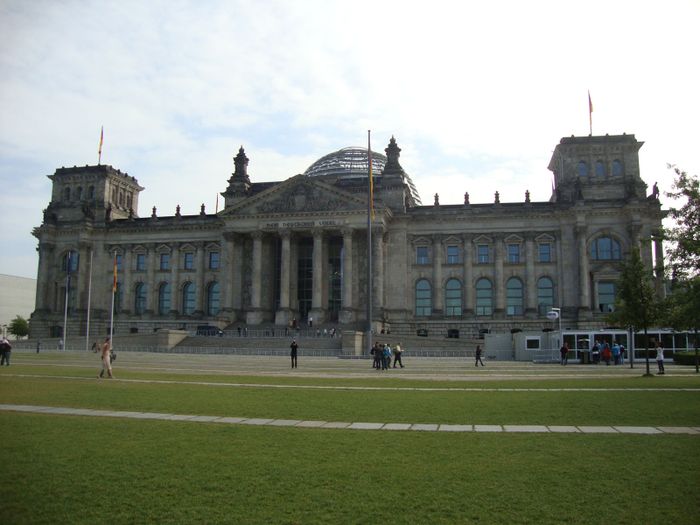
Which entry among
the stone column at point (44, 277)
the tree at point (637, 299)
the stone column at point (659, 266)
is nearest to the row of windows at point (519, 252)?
the stone column at point (659, 266)

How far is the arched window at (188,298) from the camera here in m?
86.6

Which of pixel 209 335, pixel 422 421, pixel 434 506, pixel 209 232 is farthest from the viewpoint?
pixel 209 232

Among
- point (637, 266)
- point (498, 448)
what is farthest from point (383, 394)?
point (637, 266)

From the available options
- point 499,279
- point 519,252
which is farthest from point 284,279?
point 519,252

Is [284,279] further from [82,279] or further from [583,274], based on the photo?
[583,274]

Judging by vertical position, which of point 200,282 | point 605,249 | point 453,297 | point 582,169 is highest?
point 582,169

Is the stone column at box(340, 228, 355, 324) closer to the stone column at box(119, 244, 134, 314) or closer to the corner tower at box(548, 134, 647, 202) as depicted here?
the corner tower at box(548, 134, 647, 202)

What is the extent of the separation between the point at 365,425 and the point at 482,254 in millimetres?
66215

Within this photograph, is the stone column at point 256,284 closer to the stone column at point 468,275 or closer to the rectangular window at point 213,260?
the rectangular window at point 213,260

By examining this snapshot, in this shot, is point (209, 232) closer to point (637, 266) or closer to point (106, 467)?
point (637, 266)

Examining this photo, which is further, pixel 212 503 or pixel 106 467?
pixel 106 467

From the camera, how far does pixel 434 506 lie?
7992 millimetres

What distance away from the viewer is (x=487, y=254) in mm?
78438

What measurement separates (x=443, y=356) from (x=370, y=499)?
2031 inches
